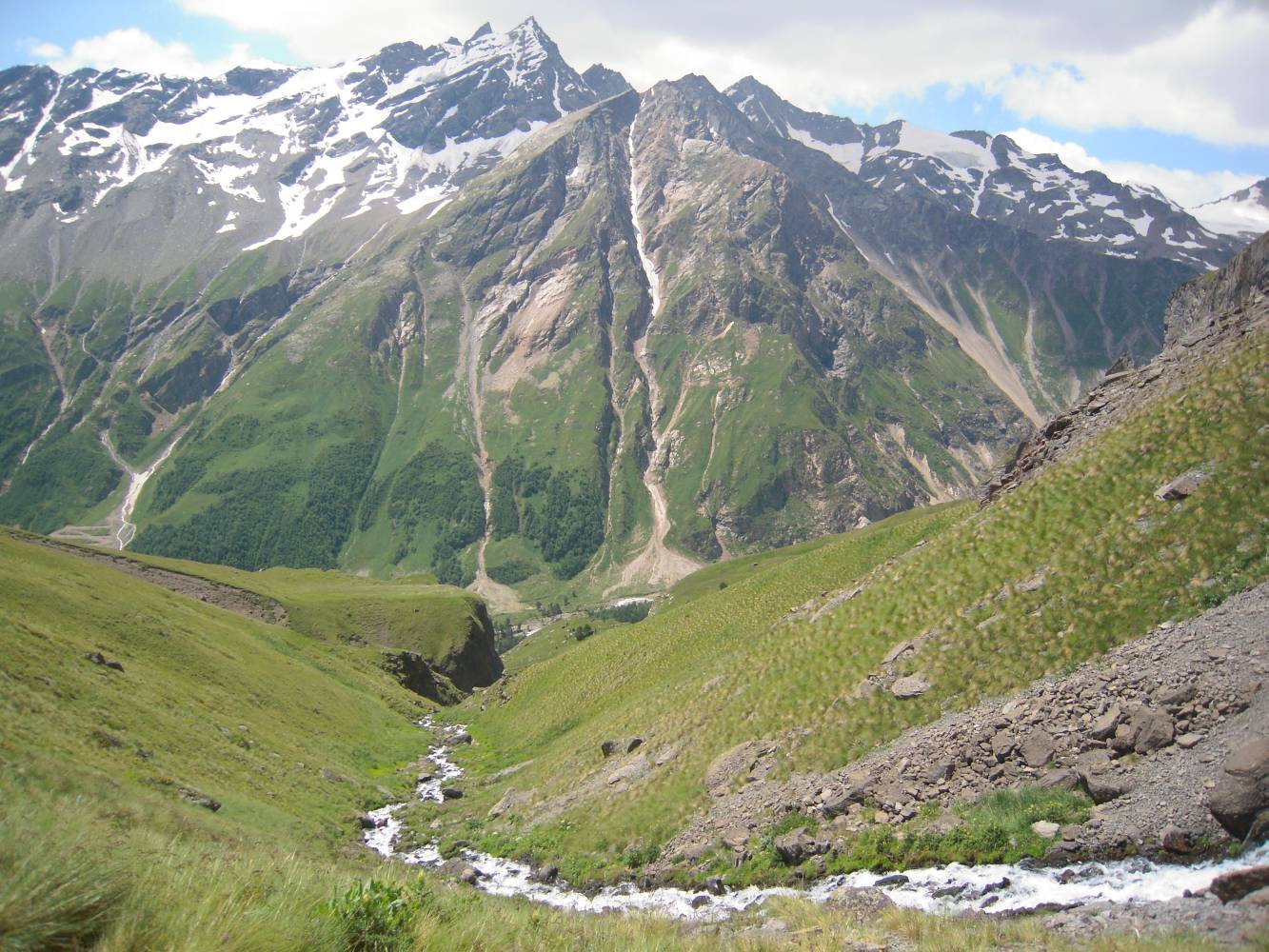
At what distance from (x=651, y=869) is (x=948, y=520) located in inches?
1386

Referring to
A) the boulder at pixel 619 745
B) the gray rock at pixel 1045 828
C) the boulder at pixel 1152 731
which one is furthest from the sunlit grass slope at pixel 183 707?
the boulder at pixel 1152 731

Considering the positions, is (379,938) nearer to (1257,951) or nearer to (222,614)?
(1257,951)

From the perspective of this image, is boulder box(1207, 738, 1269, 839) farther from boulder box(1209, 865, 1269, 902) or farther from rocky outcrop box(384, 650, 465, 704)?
rocky outcrop box(384, 650, 465, 704)

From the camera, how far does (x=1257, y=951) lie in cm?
1034

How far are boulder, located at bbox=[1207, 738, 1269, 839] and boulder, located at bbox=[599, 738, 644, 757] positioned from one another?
82.7 feet

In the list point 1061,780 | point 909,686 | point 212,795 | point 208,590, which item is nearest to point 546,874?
point 212,795

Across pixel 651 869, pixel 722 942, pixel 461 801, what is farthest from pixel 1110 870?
pixel 461 801

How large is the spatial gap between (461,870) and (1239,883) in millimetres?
26819

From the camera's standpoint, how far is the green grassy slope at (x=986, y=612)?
962 inches

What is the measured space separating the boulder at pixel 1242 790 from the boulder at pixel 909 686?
38.1ft

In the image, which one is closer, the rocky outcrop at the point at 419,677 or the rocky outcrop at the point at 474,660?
the rocky outcrop at the point at 419,677

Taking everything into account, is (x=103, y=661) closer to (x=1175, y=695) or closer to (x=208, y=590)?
(x=1175, y=695)

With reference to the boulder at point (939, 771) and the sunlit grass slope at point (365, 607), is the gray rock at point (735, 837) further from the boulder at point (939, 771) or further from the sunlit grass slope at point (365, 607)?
the sunlit grass slope at point (365, 607)

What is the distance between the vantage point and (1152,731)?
61.2 feet
